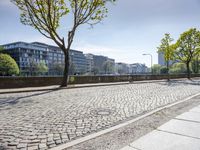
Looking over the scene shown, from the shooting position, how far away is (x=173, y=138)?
14.5 ft

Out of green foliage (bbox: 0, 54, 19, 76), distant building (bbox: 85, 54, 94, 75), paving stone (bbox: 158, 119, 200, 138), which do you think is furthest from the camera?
distant building (bbox: 85, 54, 94, 75)

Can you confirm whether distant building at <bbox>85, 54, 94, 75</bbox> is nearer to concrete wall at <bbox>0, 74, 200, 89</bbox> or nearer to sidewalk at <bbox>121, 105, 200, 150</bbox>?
concrete wall at <bbox>0, 74, 200, 89</bbox>

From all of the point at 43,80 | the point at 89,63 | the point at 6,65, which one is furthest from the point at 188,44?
the point at 89,63

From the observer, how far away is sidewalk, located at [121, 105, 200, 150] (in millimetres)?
3953

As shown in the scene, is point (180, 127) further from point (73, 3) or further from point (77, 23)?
point (73, 3)

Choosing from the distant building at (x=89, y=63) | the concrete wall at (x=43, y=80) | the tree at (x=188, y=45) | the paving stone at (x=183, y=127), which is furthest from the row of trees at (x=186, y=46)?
the distant building at (x=89, y=63)

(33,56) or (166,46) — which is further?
(33,56)

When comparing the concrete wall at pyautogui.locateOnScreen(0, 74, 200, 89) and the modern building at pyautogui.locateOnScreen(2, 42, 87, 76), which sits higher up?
the modern building at pyautogui.locateOnScreen(2, 42, 87, 76)

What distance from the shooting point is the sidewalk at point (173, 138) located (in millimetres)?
3953

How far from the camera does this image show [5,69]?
65.9m

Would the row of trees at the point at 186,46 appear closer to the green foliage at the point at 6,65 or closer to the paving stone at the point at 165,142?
the paving stone at the point at 165,142

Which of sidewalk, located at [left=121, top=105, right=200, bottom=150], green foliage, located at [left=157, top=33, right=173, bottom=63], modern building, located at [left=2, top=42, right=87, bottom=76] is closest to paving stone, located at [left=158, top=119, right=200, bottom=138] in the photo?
sidewalk, located at [left=121, top=105, right=200, bottom=150]

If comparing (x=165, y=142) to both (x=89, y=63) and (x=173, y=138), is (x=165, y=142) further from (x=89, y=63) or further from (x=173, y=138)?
(x=89, y=63)

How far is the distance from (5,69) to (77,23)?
5730cm
